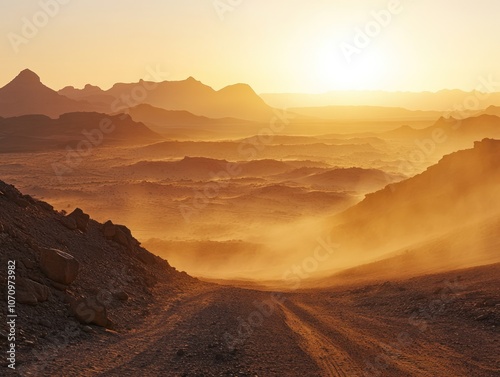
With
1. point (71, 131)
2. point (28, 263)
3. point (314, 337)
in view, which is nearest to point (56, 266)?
point (28, 263)

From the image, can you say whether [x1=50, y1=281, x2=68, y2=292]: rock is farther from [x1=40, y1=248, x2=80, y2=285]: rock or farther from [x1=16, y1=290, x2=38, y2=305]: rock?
[x1=16, y1=290, x2=38, y2=305]: rock

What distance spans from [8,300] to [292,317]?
24.3ft

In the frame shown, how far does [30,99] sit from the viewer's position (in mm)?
190500

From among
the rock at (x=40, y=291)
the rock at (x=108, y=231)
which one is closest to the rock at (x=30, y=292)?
the rock at (x=40, y=291)

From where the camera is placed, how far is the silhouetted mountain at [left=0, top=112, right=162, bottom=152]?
111562 mm

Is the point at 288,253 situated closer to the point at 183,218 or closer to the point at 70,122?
the point at 183,218

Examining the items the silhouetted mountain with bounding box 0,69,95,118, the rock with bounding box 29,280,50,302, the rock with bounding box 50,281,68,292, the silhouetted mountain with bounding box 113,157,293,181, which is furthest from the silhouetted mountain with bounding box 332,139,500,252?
the silhouetted mountain with bounding box 0,69,95,118

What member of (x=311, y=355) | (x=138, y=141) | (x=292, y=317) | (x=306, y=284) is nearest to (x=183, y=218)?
(x=306, y=284)

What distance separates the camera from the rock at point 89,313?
1121 cm

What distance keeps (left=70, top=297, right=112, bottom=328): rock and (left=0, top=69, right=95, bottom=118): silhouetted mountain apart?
186 metres

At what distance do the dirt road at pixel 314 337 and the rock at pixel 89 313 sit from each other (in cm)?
41

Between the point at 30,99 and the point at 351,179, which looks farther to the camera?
the point at 30,99

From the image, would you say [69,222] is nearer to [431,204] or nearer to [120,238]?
[120,238]

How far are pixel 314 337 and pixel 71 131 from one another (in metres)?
124
